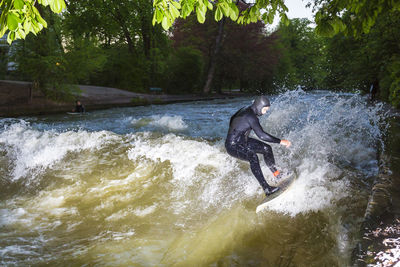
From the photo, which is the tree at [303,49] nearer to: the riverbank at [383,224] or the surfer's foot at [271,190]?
the riverbank at [383,224]

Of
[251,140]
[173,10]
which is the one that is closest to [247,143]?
[251,140]

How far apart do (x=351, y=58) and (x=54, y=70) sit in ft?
65.4

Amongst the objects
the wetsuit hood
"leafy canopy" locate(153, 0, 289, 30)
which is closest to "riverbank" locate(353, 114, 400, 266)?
the wetsuit hood

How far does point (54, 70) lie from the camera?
18609 millimetres

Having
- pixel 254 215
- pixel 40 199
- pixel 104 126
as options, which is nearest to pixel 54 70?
pixel 104 126

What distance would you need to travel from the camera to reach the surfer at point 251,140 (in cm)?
502

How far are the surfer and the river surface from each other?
542 millimetres

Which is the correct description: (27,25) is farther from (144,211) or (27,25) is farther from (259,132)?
(144,211)

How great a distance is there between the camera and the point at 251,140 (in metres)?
5.24

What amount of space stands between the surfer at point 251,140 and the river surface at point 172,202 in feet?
1.78

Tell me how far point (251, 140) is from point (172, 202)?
198cm

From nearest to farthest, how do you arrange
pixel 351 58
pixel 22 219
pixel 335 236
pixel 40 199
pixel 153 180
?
pixel 335 236 → pixel 22 219 → pixel 40 199 → pixel 153 180 → pixel 351 58

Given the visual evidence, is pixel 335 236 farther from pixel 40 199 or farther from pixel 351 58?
pixel 351 58

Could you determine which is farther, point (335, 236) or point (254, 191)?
point (254, 191)
